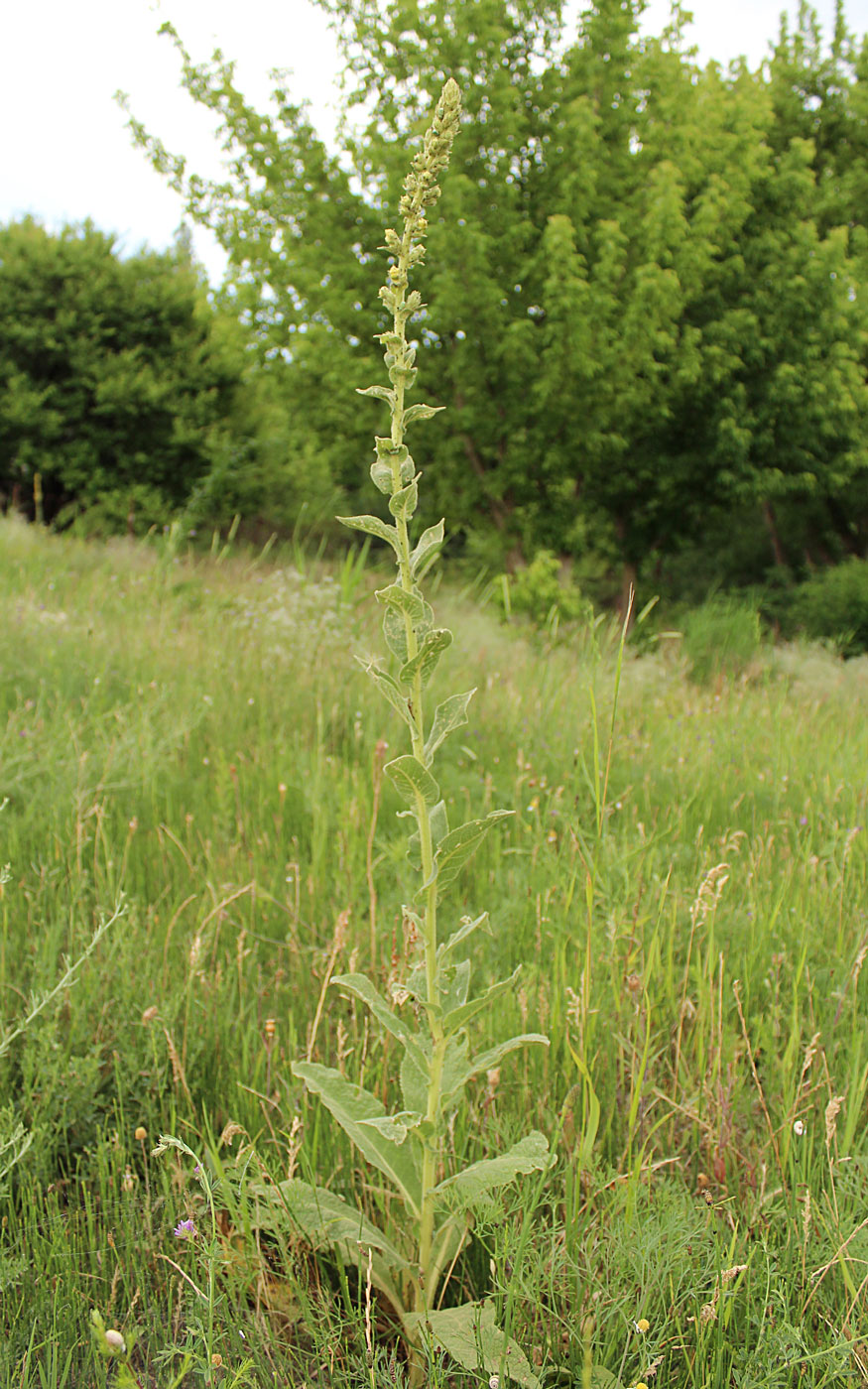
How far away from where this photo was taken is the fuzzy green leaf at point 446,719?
111 centimetres

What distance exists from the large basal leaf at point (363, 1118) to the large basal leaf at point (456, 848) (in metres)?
0.34

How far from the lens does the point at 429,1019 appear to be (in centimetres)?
119

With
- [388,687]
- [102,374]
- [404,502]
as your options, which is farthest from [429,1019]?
[102,374]

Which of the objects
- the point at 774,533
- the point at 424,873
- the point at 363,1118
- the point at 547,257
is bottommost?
the point at 363,1118

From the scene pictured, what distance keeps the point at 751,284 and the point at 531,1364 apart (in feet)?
50.9

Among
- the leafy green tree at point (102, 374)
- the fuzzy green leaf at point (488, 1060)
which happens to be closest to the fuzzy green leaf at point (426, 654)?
the fuzzy green leaf at point (488, 1060)

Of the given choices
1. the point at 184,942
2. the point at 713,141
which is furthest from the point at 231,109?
the point at 184,942

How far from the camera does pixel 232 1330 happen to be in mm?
1107

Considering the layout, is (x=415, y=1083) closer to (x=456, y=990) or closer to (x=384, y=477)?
(x=456, y=990)

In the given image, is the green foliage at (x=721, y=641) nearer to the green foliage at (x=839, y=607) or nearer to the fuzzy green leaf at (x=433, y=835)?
the green foliage at (x=839, y=607)

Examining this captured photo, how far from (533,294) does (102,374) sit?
24.0ft

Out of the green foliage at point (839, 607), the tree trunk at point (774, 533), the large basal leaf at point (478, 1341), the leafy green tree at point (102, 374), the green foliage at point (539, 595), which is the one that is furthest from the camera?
the tree trunk at point (774, 533)

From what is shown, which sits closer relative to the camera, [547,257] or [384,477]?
[384,477]

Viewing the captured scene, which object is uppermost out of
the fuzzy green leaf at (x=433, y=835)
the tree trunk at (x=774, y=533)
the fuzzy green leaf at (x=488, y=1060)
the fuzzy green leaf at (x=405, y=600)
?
the tree trunk at (x=774, y=533)
